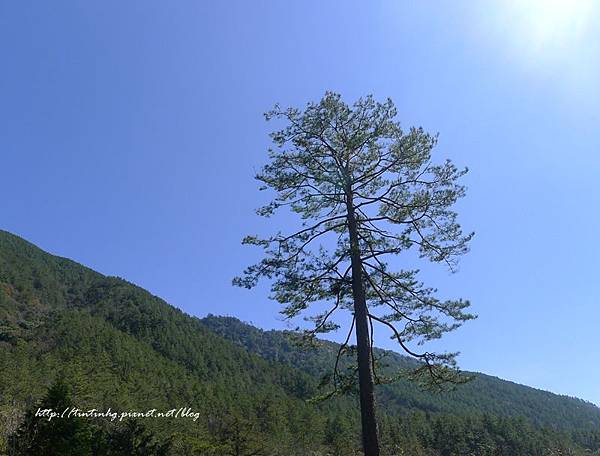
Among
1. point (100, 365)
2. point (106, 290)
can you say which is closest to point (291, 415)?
point (100, 365)

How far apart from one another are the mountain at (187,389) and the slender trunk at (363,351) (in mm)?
1052

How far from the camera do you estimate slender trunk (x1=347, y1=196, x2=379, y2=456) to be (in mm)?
9930

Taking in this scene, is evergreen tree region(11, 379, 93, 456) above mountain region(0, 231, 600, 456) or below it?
below

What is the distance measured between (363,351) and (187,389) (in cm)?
8010

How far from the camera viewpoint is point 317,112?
12.1 m

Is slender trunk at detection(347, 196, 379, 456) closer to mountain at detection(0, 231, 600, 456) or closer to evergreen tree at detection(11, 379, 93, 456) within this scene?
mountain at detection(0, 231, 600, 456)

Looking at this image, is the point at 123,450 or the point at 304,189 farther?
the point at 123,450

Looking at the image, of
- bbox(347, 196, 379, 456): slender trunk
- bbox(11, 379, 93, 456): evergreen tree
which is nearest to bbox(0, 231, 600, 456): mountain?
bbox(11, 379, 93, 456): evergreen tree

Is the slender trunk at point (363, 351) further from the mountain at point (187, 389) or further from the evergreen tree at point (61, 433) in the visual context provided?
the evergreen tree at point (61, 433)

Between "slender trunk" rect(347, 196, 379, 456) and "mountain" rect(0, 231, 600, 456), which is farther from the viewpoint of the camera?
"mountain" rect(0, 231, 600, 456)

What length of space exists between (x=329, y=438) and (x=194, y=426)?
106 ft

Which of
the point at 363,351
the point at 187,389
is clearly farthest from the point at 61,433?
the point at 187,389

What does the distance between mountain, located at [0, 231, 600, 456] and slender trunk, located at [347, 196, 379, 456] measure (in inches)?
41.4

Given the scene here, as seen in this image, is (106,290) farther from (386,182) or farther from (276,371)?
(386,182)
